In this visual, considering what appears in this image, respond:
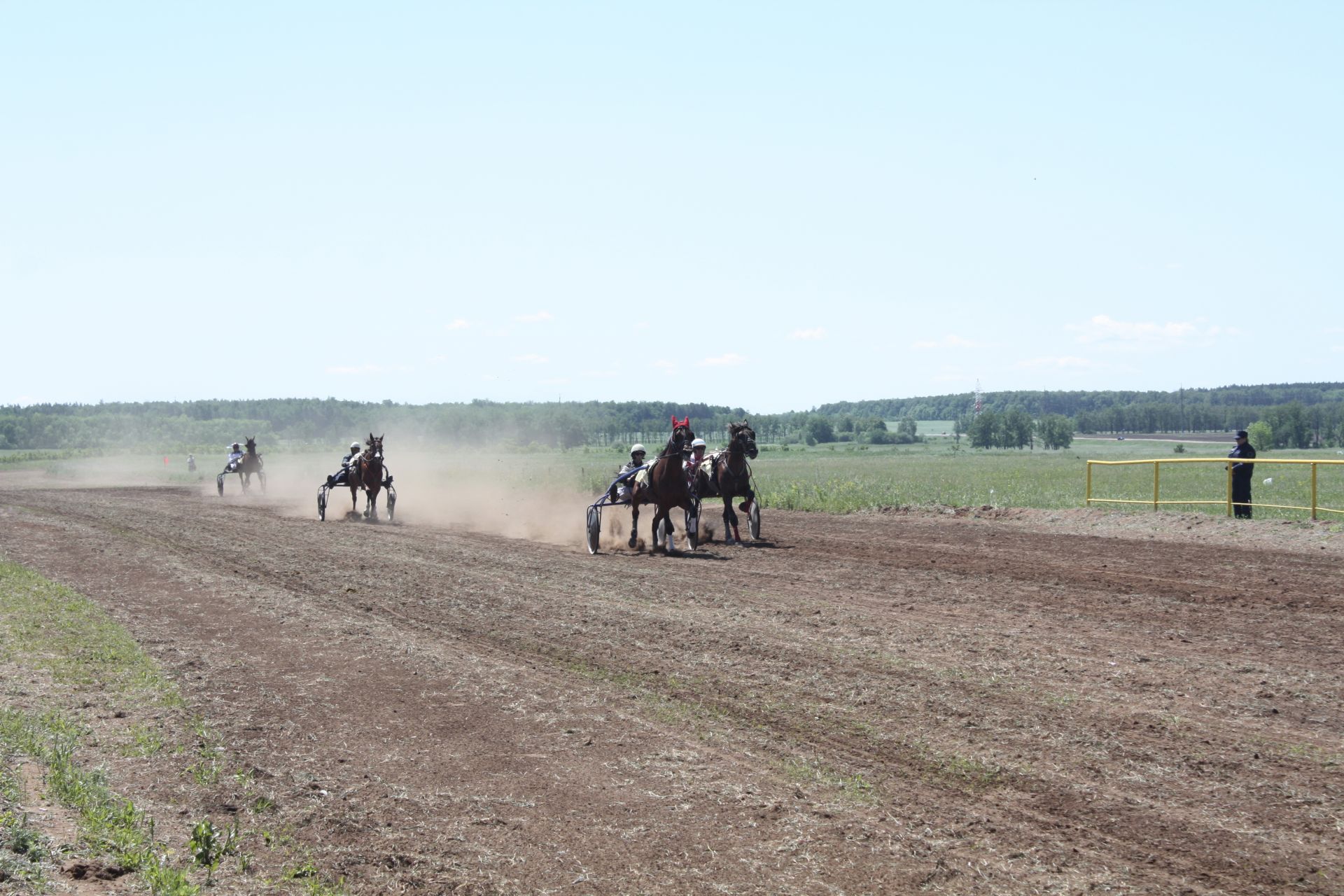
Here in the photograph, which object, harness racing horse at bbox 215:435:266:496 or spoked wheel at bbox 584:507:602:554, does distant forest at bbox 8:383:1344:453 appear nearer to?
harness racing horse at bbox 215:435:266:496

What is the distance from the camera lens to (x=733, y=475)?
65.7 feet

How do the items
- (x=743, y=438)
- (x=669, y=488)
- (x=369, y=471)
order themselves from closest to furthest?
1. (x=669, y=488)
2. (x=743, y=438)
3. (x=369, y=471)

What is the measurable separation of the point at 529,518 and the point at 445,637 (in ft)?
49.7

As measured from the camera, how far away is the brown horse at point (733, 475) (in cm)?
1945

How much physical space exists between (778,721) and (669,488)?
10.9m

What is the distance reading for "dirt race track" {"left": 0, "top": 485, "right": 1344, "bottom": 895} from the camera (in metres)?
5.37

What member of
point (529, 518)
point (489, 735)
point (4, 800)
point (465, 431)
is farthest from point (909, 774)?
point (465, 431)

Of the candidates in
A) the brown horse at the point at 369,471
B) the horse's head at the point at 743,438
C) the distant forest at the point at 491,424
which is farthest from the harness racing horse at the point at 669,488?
the distant forest at the point at 491,424

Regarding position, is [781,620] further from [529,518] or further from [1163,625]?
[529,518]

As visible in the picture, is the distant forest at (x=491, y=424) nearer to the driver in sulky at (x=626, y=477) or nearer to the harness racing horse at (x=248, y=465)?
the harness racing horse at (x=248, y=465)

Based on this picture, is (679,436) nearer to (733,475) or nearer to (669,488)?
(669,488)

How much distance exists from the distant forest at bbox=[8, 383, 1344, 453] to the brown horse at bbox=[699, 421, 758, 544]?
55.4 m

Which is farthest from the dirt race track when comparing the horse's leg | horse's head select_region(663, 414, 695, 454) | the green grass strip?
the horse's leg

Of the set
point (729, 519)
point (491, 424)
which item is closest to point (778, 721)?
point (729, 519)
